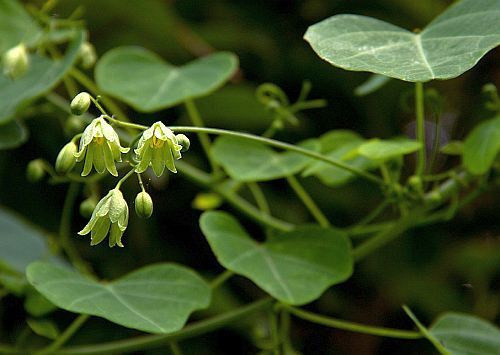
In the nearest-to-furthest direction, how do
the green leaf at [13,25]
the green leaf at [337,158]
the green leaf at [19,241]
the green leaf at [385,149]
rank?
the green leaf at [385,149]
the green leaf at [337,158]
the green leaf at [13,25]
the green leaf at [19,241]

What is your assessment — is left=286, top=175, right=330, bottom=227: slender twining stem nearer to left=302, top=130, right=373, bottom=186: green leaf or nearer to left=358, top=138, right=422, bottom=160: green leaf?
left=302, top=130, right=373, bottom=186: green leaf

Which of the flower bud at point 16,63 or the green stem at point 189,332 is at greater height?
the flower bud at point 16,63

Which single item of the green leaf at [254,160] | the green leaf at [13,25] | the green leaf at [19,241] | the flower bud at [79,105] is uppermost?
the flower bud at [79,105]

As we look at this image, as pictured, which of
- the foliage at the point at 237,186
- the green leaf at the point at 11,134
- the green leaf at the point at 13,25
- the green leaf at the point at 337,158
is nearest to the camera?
the foliage at the point at 237,186

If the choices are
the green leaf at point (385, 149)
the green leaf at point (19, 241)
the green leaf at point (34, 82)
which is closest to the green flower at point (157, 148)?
the green leaf at point (385, 149)

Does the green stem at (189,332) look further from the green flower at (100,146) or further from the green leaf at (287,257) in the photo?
the green flower at (100,146)

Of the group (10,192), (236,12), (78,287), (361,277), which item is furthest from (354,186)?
(78,287)
